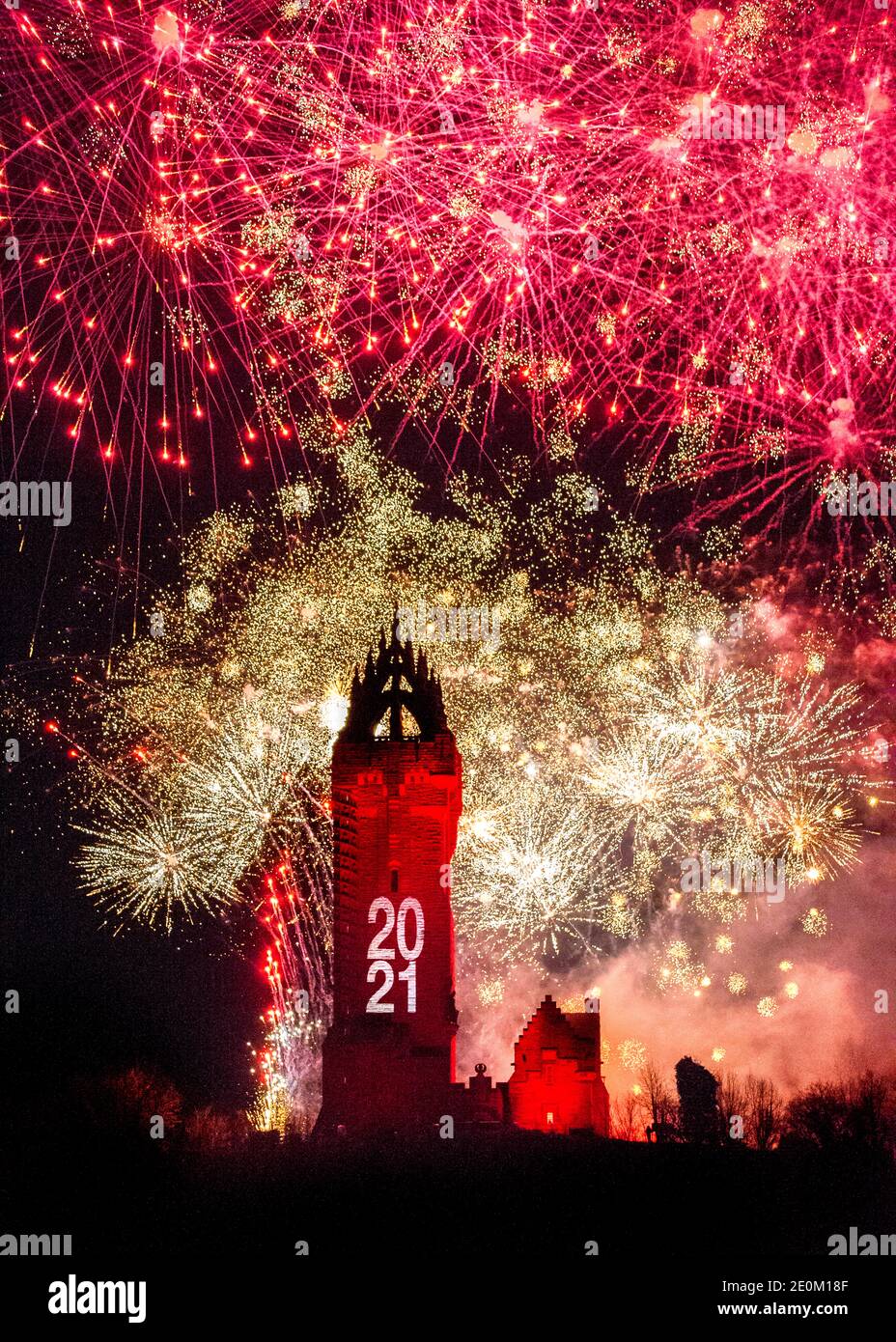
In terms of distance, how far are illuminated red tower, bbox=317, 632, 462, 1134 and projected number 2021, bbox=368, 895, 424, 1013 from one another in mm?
33

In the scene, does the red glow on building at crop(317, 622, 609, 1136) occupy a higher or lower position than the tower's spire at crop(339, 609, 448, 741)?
lower

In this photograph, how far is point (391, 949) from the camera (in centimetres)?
5428

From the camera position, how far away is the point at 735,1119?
62625 millimetres

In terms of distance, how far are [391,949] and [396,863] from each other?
292cm

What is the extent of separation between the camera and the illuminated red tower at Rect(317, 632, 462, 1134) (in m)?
53.8

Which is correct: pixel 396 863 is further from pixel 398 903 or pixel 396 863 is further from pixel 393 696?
pixel 393 696

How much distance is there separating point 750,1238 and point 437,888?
15.4 metres
